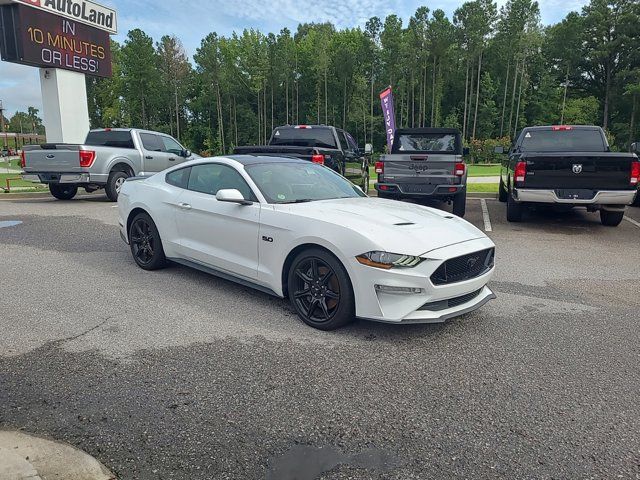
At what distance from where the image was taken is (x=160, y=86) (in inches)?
2435

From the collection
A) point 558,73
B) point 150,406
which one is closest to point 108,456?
point 150,406

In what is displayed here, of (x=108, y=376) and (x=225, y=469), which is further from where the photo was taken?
(x=108, y=376)

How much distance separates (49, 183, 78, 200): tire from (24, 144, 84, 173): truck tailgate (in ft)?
3.47

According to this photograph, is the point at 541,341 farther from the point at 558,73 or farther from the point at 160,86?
the point at 558,73

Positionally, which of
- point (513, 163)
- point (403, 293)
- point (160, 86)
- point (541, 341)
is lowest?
point (541, 341)

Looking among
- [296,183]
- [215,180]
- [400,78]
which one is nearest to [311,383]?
[296,183]

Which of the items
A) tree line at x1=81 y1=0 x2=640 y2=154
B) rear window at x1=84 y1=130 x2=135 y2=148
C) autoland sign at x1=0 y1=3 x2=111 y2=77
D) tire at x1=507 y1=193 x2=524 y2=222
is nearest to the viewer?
tire at x1=507 y1=193 x2=524 y2=222

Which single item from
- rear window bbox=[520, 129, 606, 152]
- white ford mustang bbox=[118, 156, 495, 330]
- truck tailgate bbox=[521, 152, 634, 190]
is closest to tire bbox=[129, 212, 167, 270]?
white ford mustang bbox=[118, 156, 495, 330]

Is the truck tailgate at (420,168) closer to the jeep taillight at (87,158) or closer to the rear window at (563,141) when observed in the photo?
the rear window at (563,141)

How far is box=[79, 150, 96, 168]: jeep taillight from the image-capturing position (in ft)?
39.5

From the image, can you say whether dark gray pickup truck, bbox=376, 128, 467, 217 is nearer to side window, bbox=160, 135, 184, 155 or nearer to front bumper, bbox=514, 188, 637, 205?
front bumper, bbox=514, 188, 637, 205

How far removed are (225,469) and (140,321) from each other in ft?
7.51

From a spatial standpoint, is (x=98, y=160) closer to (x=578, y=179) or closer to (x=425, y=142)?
(x=425, y=142)

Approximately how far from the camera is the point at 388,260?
3734 mm
